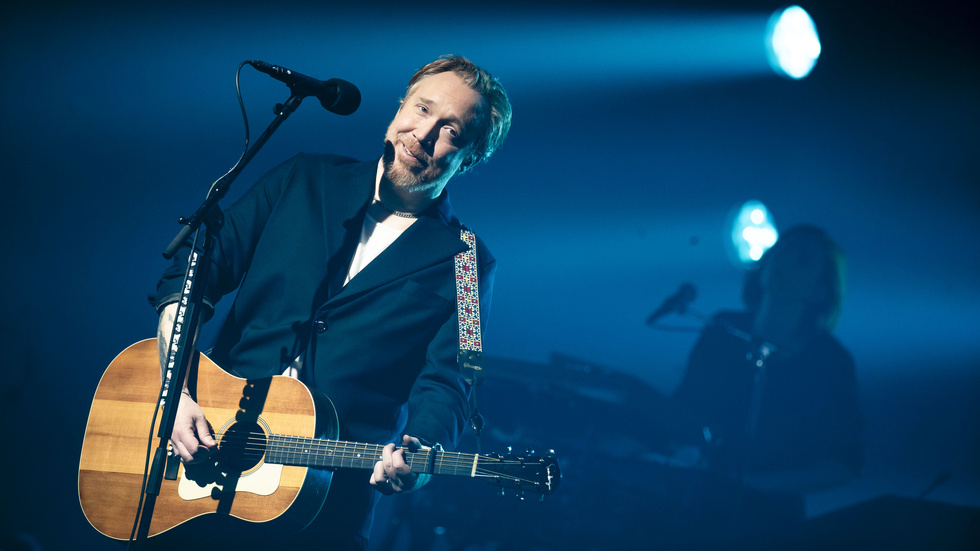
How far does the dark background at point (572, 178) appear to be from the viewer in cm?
343

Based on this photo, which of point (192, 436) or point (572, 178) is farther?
point (572, 178)

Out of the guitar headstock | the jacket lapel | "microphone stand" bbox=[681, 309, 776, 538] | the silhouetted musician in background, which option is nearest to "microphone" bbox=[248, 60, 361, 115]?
the jacket lapel

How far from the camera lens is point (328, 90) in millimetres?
2084

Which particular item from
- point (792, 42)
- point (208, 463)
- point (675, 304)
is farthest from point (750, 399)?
point (208, 463)

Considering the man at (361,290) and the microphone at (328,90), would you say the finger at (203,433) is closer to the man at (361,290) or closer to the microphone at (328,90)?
the man at (361,290)

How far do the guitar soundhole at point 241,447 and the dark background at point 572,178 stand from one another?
1.63 metres

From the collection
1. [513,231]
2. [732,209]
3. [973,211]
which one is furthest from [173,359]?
[973,211]

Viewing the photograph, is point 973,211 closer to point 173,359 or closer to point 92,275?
point 173,359

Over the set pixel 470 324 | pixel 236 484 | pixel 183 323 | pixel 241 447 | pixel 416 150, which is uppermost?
pixel 416 150

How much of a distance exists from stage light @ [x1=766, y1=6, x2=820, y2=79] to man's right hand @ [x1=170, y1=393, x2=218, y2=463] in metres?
4.25

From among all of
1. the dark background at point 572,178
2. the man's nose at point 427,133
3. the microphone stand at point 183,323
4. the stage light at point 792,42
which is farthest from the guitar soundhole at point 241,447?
the stage light at point 792,42

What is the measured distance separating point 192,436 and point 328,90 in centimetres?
129

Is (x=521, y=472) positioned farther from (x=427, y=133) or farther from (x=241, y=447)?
(x=427, y=133)

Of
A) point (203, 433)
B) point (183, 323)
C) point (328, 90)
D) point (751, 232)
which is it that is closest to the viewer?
point (183, 323)
